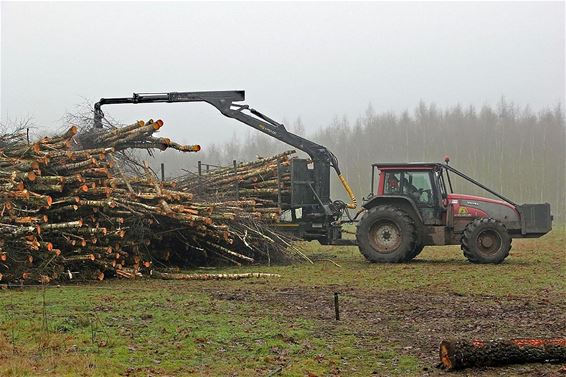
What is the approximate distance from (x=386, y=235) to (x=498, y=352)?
11.1 m

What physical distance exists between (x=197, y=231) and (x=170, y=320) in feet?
24.1

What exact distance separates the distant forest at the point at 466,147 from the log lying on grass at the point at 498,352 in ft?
158

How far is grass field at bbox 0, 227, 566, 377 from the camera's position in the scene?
27.6 ft

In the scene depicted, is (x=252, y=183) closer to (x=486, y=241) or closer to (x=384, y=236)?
(x=384, y=236)

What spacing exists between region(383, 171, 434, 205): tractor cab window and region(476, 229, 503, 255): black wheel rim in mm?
1402

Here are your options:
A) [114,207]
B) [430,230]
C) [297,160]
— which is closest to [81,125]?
[114,207]

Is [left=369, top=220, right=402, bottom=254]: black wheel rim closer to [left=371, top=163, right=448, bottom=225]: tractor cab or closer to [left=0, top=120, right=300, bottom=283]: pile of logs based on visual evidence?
[left=371, top=163, right=448, bottom=225]: tractor cab

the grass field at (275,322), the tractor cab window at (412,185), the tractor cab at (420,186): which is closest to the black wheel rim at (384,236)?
the tractor cab at (420,186)

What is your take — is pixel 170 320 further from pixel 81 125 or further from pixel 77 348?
pixel 81 125

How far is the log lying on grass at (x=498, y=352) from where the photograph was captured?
8.07m

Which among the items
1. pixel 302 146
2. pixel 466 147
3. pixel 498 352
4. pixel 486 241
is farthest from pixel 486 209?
pixel 466 147

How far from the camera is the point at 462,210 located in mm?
18938

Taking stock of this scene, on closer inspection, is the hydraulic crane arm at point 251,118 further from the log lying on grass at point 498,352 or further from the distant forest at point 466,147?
the distant forest at point 466,147

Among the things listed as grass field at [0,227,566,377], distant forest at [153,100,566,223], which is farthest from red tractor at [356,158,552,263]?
distant forest at [153,100,566,223]
